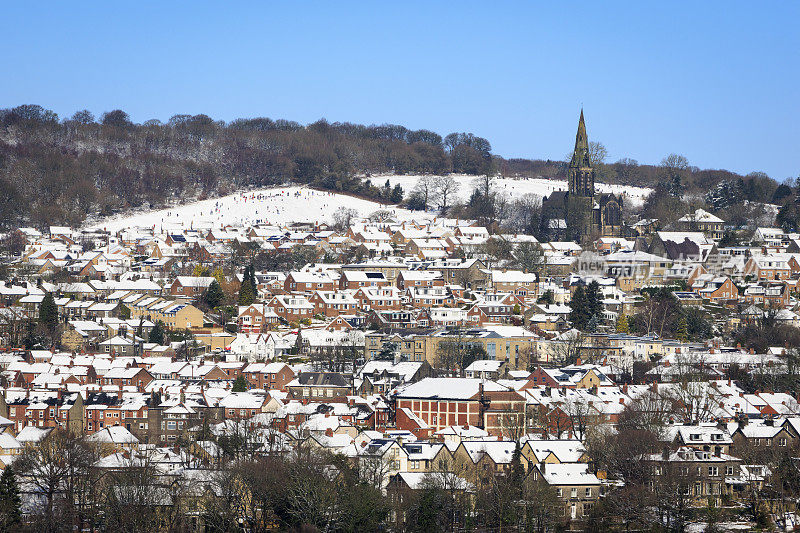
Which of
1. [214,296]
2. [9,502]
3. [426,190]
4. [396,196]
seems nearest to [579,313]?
[214,296]

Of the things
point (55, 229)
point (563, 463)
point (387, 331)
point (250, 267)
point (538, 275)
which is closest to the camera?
point (563, 463)

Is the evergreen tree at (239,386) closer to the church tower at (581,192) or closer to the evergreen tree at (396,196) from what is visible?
the church tower at (581,192)

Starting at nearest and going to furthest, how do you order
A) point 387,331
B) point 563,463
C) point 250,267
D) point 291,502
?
point 291,502, point 563,463, point 387,331, point 250,267

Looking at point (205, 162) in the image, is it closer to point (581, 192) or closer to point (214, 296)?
point (581, 192)

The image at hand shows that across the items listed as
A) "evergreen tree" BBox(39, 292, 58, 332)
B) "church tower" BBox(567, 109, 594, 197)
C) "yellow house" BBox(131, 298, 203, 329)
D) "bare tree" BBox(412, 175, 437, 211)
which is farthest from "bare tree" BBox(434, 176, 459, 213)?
"evergreen tree" BBox(39, 292, 58, 332)

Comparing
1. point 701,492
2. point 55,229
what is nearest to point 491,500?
point 701,492

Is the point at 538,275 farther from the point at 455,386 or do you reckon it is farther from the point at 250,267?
the point at 455,386

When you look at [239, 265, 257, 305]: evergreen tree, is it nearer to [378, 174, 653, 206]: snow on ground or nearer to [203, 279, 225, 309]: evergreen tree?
[203, 279, 225, 309]: evergreen tree
